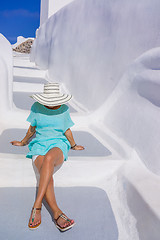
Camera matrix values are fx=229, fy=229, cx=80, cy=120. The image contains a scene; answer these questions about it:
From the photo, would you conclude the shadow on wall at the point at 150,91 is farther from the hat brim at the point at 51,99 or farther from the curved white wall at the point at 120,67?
the hat brim at the point at 51,99

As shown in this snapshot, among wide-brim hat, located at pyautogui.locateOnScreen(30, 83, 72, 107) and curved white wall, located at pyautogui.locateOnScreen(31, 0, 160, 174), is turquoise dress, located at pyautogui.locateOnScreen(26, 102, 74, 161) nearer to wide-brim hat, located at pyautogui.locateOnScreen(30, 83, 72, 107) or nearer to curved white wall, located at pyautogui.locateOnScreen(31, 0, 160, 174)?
wide-brim hat, located at pyautogui.locateOnScreen(30, 83, 72, 107)

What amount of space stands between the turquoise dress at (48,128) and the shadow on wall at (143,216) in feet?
2.17

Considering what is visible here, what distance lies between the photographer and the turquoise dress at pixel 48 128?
2.03 metres

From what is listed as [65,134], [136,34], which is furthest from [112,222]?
[136,34]

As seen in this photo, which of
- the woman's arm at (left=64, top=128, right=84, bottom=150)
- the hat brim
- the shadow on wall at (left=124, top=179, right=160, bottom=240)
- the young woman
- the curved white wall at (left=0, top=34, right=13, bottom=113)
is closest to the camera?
the shadow on wall at (left=124, top=179, right=160, bottom=240)

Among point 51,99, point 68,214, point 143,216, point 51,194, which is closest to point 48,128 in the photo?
point 51,99

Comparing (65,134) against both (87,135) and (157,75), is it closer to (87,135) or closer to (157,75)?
(87,135)

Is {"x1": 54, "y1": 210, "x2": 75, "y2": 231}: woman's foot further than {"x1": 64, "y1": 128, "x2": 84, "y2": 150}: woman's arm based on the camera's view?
No

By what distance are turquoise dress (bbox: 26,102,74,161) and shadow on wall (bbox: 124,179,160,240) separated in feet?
2.17

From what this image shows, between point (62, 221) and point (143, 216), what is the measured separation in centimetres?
58

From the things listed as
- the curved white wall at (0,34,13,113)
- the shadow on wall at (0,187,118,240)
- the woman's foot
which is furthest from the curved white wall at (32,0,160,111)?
the woman's foot

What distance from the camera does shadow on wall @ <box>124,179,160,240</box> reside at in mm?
1479

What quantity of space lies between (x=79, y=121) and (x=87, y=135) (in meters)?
Answer: 0.49

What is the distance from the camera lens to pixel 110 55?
3404 mm
